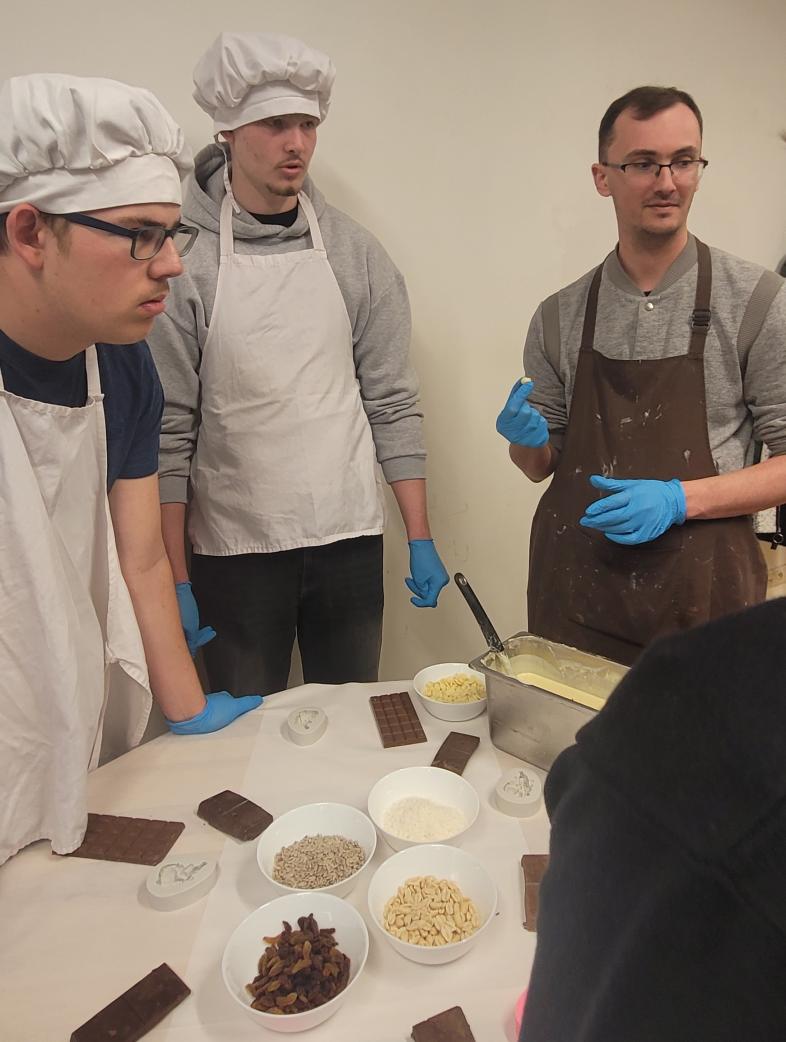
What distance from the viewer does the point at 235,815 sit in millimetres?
1070

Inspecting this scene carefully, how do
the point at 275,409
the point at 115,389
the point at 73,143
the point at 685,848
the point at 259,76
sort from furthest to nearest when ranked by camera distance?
the point at 275,409 < the point at 259,76 < the point at 115,389 < the point at 73,143 < the point at 685,848

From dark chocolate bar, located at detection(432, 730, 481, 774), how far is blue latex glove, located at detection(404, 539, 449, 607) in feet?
2.65

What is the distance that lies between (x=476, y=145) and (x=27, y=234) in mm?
1697

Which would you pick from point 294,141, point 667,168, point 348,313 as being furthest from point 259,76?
point 667,168

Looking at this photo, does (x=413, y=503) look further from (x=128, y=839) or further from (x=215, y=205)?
(x=128, y=839)

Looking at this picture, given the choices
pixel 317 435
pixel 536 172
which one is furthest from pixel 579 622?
pixel 536 172

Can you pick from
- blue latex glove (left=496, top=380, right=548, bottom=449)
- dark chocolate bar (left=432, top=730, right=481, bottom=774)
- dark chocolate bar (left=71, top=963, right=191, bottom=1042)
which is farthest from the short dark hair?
dark chocolate bar (left=71, top=963, right=191, bottom=1042)

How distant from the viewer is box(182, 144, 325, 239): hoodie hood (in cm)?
177

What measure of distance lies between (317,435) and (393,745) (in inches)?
36.3

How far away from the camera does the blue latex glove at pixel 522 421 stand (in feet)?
5.26

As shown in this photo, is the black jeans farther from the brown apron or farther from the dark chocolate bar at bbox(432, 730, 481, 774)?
the dark chocolate bar at bbox(432, 730, 481, 774)

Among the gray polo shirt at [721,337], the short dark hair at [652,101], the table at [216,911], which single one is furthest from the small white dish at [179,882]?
the short dark hair at [652,101]

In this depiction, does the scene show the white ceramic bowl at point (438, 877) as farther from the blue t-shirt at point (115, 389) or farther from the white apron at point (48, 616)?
the blue t-shirt at point (115, 389)

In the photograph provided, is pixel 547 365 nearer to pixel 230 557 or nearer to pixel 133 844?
pixel 230 557
